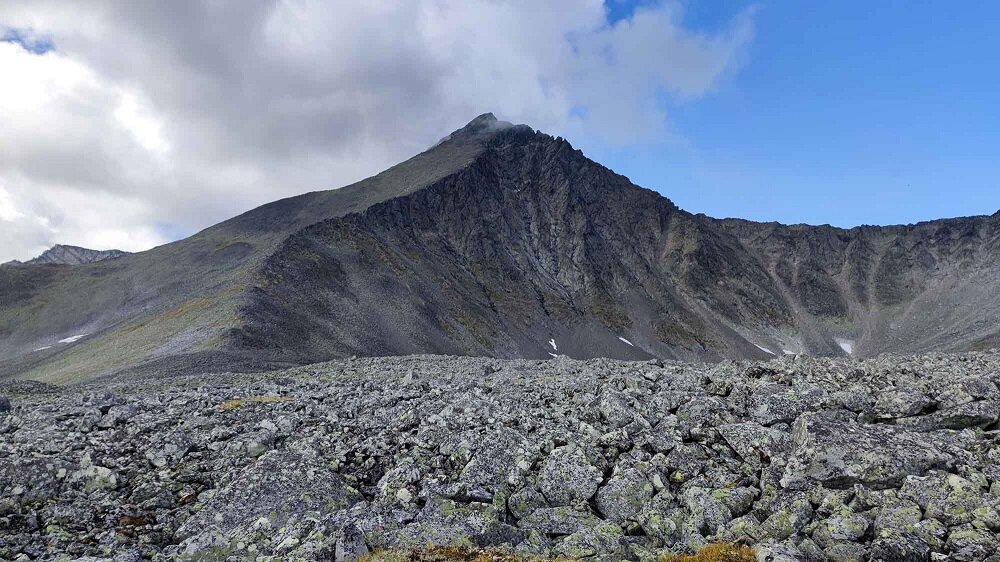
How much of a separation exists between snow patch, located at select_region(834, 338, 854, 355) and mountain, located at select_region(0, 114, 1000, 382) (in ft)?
2.77

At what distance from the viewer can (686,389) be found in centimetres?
1831

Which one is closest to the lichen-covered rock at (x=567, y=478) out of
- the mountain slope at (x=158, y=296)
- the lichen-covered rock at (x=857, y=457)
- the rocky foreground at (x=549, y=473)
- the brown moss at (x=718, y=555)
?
the rocky foreground at (x=549, y=473)

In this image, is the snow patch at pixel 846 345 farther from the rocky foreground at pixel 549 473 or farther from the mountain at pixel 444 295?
the rocky foreground at pixel 549 473

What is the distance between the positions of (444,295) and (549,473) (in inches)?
4189

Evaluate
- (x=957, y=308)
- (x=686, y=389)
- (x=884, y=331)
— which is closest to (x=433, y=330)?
(x=686, y=389)

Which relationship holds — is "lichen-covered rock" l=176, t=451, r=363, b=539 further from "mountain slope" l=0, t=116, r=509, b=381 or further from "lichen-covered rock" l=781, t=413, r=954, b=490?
"mountain slope" l=0, t=116, r=509, b=381

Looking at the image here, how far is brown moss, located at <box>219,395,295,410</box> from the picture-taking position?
20572 mm

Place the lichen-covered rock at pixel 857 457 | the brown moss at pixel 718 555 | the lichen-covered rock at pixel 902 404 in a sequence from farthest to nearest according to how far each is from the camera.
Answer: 1. the lichen-covered rock at pixel 902 404
2. the lichen-covered rock at pixel 857 457
3. the brown moss at pixel 718 555

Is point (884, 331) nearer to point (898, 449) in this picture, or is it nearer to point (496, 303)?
point (496, 303)

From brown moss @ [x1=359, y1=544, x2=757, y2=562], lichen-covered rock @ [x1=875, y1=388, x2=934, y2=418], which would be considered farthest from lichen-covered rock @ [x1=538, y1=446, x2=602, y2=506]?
lichen-covered rock @ [x1=875, y1=388, x2=934, y2=418]

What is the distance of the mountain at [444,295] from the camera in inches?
2904

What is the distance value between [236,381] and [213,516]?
84.8 ft

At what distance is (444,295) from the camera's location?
119062 mm

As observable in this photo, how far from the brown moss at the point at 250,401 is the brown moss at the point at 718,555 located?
16549 mm
